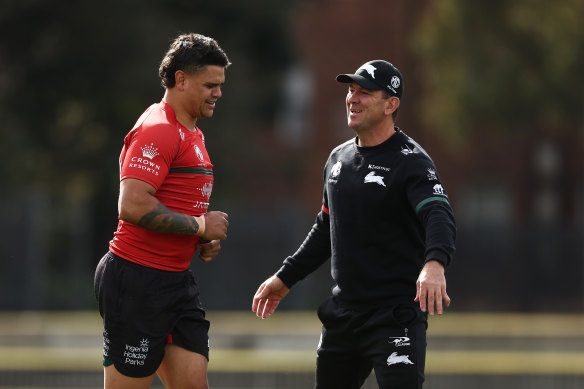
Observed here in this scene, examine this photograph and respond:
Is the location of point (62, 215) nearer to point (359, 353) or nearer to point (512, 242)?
point (512, 242)

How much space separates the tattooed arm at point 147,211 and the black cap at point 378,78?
1.17 metres

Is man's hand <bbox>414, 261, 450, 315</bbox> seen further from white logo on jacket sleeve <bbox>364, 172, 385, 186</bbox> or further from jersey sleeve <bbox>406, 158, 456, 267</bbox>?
white logo on jacket sleeve <bbox>364, 172, 385, 186</bbox>

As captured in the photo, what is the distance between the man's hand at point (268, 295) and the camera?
6434 millimetres

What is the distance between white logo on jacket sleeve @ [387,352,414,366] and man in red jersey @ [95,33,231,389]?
3.06ft

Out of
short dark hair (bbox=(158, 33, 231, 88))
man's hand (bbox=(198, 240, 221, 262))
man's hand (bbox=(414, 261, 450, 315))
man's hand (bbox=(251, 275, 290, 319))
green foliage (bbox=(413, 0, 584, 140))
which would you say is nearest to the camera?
man's hand (bbox=(414, 261, 450, 315))

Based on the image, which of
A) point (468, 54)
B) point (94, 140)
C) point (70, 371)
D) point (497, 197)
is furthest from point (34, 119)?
point (497, 197)

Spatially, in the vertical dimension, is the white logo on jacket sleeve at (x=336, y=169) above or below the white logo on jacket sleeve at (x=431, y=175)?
above

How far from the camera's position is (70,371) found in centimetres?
1277

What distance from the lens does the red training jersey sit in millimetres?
5504

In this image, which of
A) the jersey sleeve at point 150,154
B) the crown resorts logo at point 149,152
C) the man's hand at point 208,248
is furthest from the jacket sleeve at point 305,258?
the crown resorts logo at point 149,152

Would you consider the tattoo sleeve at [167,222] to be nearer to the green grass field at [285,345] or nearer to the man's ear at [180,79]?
the man's ear at [180,79]

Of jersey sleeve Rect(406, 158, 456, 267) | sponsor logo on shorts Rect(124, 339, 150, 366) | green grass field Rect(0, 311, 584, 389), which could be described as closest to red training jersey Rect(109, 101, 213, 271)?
sponsor logo on shorts Rect(124, 339, 150, 366)

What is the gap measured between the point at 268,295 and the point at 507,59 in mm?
20069

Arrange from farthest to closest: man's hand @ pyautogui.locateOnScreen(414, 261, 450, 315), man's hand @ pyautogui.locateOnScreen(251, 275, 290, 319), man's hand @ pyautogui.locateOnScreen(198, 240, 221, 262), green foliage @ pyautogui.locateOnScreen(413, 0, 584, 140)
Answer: green foliage @ pyautogui.locateOnScreen(413, 0, 584, 140) < man's hand @ pyautogui.locateOnScreen(251, 275, 290, 319) < man's hand @ pyautogui.locateOnScreen(198, 240, 221, 262) < man's hand @ pyautogui.locateOnScreen(414, 261, 450, 315)
